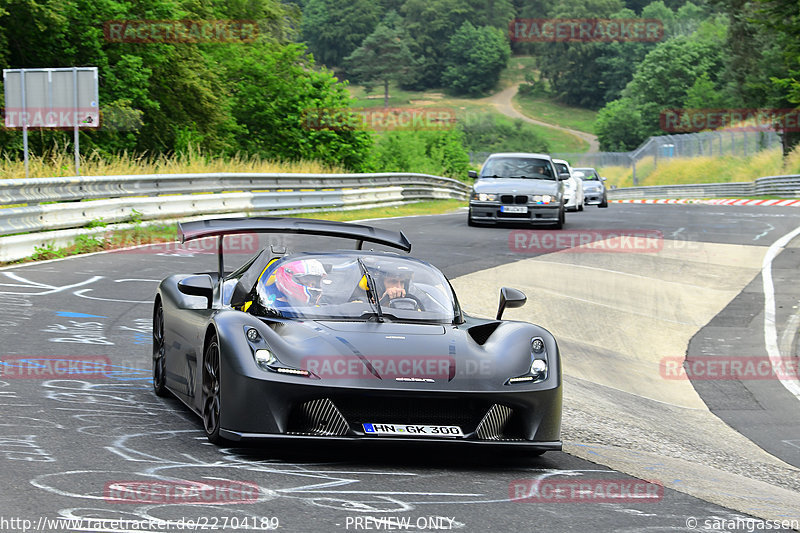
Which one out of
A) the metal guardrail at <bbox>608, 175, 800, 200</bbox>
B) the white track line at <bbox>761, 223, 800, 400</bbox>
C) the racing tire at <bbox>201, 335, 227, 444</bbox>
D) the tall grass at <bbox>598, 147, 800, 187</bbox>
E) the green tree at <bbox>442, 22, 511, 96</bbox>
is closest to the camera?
the racing tire at <bbox>201, 335, 227, 444</bbox>

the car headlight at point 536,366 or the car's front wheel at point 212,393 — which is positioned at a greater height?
the car headlight at point 536,366

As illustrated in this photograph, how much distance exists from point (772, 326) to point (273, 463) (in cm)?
1066

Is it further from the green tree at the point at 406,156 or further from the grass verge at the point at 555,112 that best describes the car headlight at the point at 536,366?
the grass verge at the point at 555,112

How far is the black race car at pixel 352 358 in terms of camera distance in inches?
238

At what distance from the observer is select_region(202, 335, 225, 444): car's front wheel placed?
6.30 meters

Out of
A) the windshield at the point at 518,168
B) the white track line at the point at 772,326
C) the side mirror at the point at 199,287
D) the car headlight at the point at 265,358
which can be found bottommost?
the white track line at the point at 772,326

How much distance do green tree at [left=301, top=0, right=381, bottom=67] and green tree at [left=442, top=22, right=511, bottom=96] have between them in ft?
44.8

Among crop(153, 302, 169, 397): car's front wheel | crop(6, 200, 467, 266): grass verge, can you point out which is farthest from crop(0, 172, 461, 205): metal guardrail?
crop(153, 302, 169, 397): car's front wheel

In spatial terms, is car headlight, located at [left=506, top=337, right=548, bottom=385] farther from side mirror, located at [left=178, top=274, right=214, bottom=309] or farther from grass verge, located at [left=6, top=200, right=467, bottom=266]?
grass verge, located at [left=6, top=200, right=467, bottom=266]

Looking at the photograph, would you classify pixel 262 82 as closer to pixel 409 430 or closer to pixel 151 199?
pixel 151 199

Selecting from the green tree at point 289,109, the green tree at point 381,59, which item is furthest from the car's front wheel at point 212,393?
the green tree at point 381,59

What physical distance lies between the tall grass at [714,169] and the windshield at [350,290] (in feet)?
154

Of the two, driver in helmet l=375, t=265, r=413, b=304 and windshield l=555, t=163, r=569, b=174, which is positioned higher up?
driver in helmet l=375, t=265, r=413, b=304

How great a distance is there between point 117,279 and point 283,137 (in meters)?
32.4
